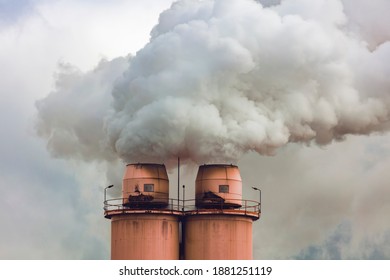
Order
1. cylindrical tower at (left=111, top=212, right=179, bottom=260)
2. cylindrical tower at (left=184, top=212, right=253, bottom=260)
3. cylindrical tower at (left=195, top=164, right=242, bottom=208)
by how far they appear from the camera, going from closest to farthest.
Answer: cylindrical tower at (left=111, top=212, right=179, bottom=260) < cylindrical tower at (left=184, top=212, right=253, bottom=260) < cylindrical tower at (left=195, top=164, right=242, bottom=208)

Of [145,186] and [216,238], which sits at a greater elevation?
[145,186]

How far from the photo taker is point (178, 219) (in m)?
89.4

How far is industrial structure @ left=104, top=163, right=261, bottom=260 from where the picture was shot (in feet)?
288

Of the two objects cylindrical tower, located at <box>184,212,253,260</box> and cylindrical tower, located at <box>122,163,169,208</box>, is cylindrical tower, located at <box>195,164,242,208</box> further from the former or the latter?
cylindrical tower, located at <box>122,163,169,208</box>

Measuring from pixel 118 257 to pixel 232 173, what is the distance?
9.43 meters

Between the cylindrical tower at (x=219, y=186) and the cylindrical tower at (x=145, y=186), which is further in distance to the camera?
the cylindrical tower at (x=219, y=186)

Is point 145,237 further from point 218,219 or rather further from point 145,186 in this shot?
point 218,219

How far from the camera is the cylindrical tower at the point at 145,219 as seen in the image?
87.7 metres

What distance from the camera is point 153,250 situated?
87.5 m

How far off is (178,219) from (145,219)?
2.66m

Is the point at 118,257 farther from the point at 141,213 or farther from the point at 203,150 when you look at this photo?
the point at 203,150

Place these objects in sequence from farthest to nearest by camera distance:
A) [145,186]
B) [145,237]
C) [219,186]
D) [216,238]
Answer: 1. [219,186]
2. [145,186]
3. [216,238]
4. [145,237]

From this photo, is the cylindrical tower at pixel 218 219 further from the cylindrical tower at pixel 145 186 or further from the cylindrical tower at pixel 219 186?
the cylindrical tower at pixel 145 186

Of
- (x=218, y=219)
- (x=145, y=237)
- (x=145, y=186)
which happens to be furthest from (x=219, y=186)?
(x=145, y=237)
